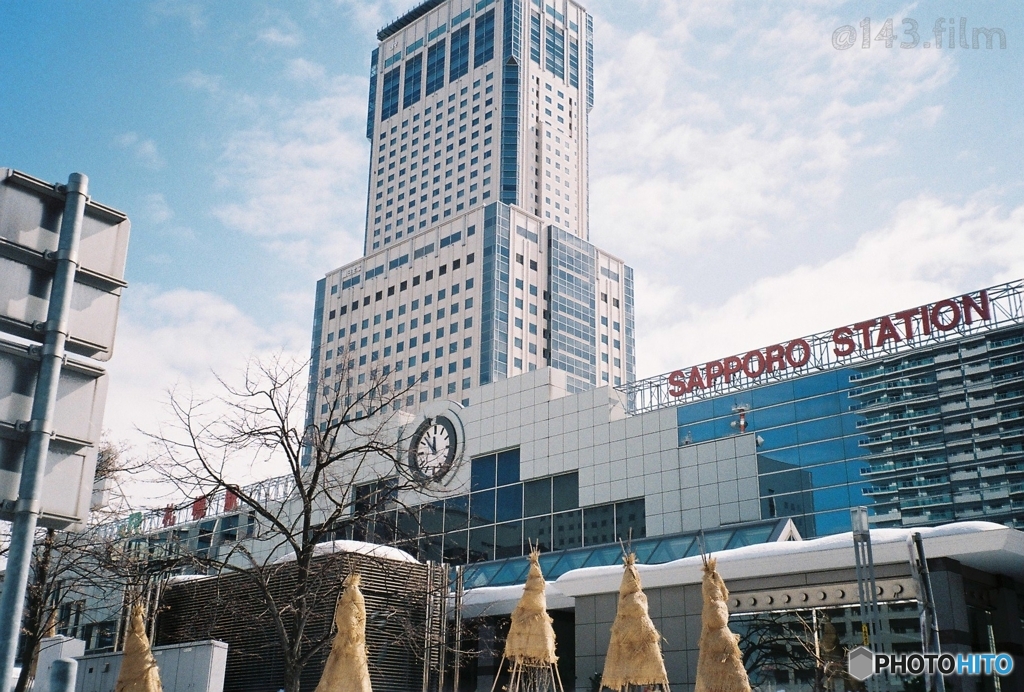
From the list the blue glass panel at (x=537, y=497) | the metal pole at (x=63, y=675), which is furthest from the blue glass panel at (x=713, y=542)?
the metal pole at (x=63, y=675)

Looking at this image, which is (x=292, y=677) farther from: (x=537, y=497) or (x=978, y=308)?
(x=978, y=308)

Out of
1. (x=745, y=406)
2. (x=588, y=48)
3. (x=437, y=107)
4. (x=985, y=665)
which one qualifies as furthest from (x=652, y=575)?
(x=588, y=48)

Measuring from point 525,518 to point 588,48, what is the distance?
122 meters

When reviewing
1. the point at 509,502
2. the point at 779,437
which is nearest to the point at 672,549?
the point at 779,437

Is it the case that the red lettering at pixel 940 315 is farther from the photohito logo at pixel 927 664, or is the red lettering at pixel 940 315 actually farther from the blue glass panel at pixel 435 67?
the blue glass panel at pixel 435 67

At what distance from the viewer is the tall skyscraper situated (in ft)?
399

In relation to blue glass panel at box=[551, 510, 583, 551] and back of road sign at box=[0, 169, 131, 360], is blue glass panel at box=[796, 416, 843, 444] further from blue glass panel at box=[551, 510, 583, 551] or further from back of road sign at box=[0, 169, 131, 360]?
back of road sign at box=[0, 169, 131, 360]

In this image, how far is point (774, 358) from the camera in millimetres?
53844

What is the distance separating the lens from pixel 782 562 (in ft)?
89.1

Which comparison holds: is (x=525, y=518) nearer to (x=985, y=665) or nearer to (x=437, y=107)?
(x=985, y=665)

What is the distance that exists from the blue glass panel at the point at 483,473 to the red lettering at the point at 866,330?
23271mm

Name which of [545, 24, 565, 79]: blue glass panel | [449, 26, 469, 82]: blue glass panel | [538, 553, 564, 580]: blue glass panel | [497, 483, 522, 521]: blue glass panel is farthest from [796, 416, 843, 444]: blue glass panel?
Result: [449, 26, 469, 82]: blue glass panel

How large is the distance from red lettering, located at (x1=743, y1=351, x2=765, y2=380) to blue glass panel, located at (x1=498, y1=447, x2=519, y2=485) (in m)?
14.9

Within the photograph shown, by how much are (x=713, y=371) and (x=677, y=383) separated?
2352 mm
